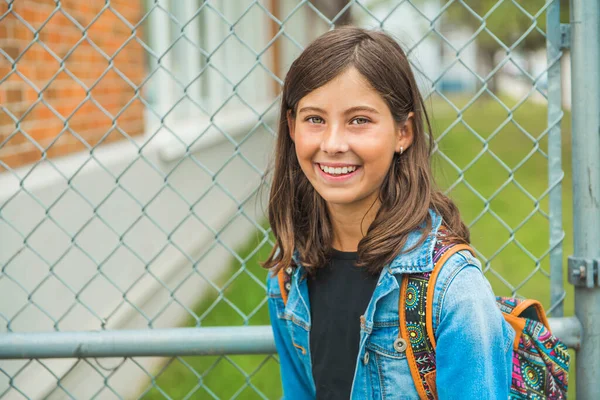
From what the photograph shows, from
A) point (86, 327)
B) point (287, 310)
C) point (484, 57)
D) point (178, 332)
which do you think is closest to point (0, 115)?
point (86, 327)

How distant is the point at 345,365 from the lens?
162 cm

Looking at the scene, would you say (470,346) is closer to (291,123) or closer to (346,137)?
(346,137)

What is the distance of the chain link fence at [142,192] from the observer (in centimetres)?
187

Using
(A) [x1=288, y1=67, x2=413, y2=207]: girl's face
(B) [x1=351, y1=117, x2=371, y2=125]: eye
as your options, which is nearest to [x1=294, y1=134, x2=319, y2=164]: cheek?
(A) [x1=288, y1=67, x2=413, y2=207]: girl's face

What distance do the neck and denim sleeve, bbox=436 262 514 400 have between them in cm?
33

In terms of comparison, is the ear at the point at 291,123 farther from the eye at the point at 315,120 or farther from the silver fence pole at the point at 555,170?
the silver fence pole at the point at 555,170

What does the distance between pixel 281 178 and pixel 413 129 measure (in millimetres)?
402

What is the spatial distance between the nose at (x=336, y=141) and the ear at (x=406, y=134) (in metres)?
0.16

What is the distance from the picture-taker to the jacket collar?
147cm

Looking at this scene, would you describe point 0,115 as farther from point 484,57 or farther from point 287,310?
point 484,57

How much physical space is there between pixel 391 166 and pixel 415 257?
11.1 inches

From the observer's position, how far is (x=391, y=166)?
1.68 meters

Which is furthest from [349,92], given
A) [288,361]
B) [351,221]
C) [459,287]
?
[288,361]

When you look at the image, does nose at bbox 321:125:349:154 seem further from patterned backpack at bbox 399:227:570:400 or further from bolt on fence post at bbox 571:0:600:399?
bolt on fence post at bbox 571:0:600:399
